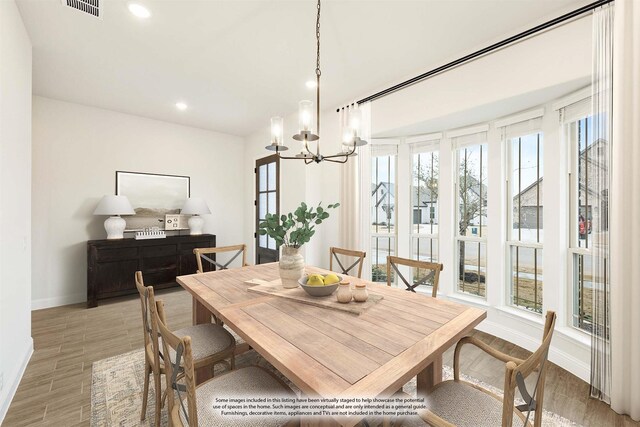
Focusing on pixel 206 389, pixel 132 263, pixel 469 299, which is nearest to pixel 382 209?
pixel 469 299

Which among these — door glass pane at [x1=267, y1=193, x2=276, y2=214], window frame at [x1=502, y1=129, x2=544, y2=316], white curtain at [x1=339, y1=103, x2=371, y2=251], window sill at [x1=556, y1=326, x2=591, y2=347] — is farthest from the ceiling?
window sill at [x1=556, y1=326, x2=591, y2=347]

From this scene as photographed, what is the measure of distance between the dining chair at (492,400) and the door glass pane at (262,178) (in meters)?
4.14

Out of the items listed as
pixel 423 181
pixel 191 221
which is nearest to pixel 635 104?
pixel 423 181

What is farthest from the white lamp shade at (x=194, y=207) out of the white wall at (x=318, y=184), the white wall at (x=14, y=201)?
the white wall at (x=14, y=201)

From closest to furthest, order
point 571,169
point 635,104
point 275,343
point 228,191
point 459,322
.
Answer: point 275,343, point 459,322, point 635,104, point 571,169, point 228,191

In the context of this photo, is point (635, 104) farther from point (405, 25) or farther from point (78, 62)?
point (78, 62)

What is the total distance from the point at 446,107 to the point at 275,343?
8.75 ft

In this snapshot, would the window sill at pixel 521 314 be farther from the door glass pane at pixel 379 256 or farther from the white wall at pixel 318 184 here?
the white wall at pixel 318 184

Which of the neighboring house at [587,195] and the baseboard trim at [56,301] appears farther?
the baseboard trim at [56,301]

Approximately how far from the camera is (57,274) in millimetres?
3766

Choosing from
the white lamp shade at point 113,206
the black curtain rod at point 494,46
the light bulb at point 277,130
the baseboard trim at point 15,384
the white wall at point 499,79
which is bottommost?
the baseboard trim at point 15,384

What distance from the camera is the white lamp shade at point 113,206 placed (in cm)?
378

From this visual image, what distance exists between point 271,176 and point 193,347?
11.2 feet

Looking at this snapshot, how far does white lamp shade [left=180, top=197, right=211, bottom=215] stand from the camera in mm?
4510
